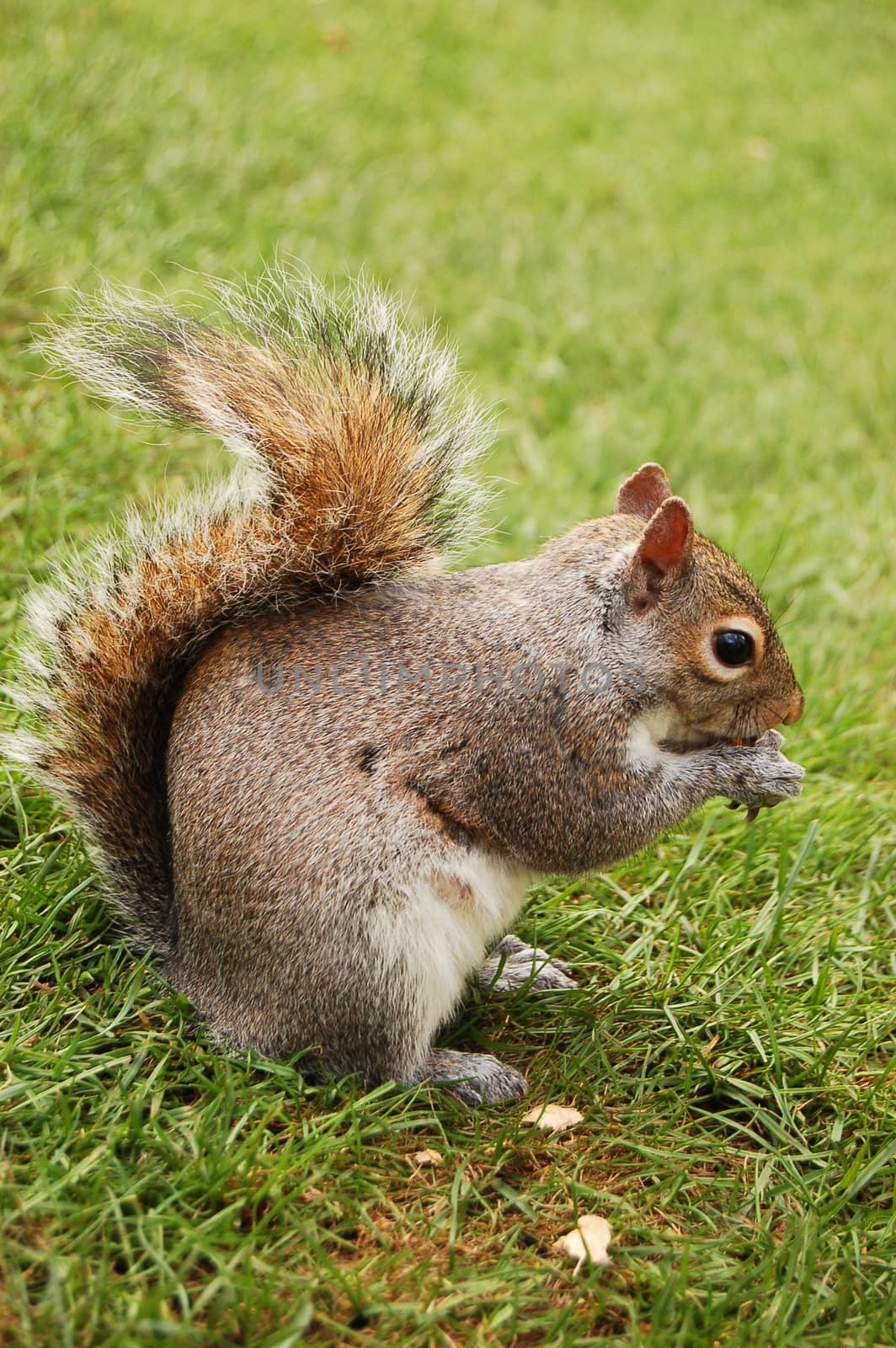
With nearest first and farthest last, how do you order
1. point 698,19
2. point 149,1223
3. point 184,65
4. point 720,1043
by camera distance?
point 149,1223 < point 720,1043 < point 184,65 < point 698,19

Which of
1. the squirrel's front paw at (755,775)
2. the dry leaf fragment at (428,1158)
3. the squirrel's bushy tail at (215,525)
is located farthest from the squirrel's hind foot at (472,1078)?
the squirrel's front paw at (755,775)

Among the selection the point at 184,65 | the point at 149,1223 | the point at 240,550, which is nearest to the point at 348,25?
the point at 184,65

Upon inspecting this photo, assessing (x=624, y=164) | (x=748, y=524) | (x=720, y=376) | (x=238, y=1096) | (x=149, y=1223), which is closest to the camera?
(x=149, y=1223)

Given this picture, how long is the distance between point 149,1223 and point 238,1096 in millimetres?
280

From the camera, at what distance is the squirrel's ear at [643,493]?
2270 mm

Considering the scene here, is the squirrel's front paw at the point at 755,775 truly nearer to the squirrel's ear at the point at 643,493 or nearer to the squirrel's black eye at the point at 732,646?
the squirrel's black eye at the point at 732,646

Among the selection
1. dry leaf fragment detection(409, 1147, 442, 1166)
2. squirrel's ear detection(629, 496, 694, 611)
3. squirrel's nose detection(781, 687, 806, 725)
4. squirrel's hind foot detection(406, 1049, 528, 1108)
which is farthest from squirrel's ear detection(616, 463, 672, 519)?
dry leaf fragment detection(409, 1147, 442, 1166)

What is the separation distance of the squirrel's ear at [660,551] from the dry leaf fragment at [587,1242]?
0.97 metres

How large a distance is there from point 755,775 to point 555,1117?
2.15ft

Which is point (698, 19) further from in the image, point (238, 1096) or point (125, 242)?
point (238, 1096)

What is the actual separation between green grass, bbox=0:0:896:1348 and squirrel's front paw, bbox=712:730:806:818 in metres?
0.37

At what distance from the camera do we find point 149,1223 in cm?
157

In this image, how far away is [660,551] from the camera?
6.63ft

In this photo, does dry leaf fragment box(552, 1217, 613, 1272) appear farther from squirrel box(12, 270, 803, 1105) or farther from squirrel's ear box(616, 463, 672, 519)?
squirrel's ear box(616, 463, 672, 519)
